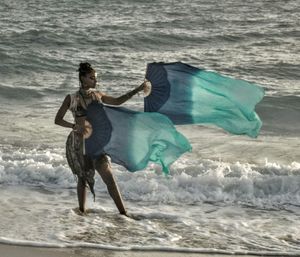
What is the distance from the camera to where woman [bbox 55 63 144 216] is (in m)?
6.88

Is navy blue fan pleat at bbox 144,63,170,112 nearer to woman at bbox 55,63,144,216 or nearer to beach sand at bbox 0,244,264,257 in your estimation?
woman at bbox 55,63,144,216

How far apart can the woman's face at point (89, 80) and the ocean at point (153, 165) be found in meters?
1.41

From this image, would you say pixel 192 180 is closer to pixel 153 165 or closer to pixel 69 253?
pixel 153 165

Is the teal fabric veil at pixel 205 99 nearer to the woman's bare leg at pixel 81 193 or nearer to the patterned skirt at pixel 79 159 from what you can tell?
the patterned skirt at pixel 79 159

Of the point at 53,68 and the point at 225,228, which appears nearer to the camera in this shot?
the point at 225,228

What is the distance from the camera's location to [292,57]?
63.9ft

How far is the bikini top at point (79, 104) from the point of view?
6930mm

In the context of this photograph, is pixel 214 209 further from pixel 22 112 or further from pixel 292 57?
pixel 292 57

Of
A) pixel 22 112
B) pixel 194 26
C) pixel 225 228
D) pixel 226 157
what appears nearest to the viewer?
pixel 225 228

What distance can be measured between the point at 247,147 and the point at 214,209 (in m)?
3.18

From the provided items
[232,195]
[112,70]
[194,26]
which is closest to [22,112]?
[112,70]

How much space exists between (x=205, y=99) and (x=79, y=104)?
131cm

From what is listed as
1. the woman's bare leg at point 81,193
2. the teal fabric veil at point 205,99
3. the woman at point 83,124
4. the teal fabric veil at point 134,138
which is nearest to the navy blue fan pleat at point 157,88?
the teal fabric veil at point 205,99

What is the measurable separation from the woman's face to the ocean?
55.7 inches
